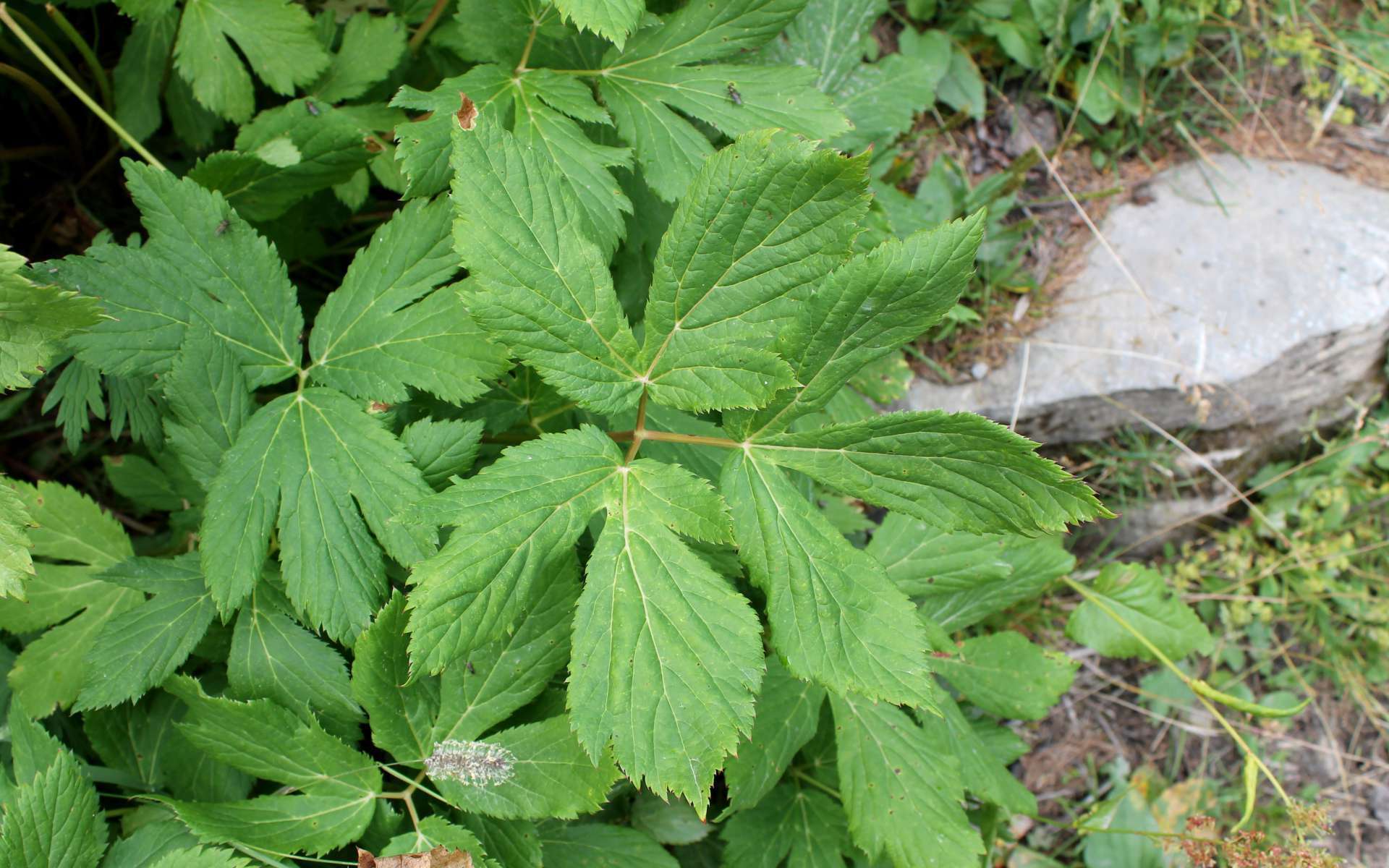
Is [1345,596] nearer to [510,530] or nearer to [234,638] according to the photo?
[510,530]

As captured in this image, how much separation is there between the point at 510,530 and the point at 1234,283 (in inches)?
148

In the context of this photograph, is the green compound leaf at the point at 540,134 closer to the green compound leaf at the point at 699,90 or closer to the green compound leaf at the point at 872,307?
the green compound leaf at the point at 699,90

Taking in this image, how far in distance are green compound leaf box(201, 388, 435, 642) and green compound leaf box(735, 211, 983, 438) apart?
818 mm

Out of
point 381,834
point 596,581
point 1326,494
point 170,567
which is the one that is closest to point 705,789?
point 596,581

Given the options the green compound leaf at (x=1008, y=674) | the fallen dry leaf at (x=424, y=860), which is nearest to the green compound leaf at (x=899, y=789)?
the green compound leaf at (x=1008, y=674)

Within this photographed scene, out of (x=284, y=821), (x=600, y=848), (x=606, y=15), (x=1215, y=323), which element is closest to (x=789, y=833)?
(x=600, y=848)

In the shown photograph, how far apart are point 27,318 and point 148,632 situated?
0.80m

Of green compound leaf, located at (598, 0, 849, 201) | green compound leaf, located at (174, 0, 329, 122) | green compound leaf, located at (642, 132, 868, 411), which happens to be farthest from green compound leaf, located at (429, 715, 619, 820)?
green compound leaf, located at (174, 0, 329, 122)

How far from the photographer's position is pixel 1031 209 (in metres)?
4.03

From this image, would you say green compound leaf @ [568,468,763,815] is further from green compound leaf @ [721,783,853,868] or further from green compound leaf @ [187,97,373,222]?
green compound leaf @ [187,97,373,222]

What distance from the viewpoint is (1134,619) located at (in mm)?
3033

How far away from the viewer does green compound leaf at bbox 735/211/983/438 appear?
160 centimetres

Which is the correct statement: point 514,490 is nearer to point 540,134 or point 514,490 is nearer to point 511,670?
point 511,670

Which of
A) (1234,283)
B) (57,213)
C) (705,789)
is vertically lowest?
(1234,283)
